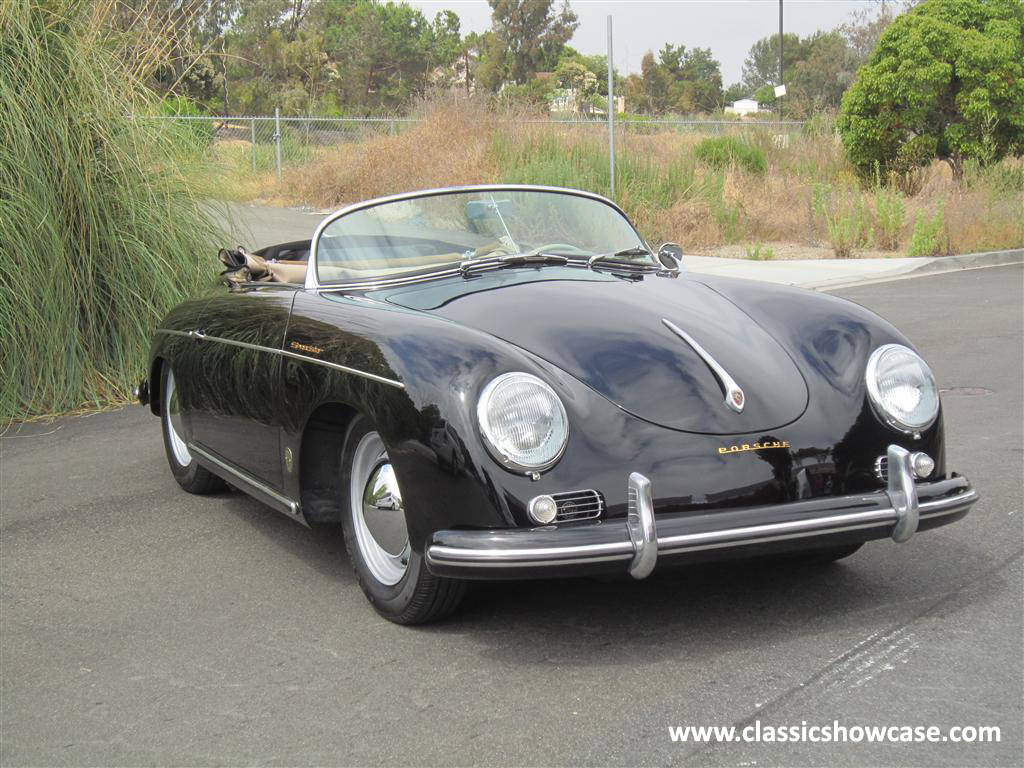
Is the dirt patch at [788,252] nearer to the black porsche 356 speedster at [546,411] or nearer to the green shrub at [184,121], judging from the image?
the green shrub at [184,121]

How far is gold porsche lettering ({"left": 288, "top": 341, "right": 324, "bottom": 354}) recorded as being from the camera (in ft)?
13.1

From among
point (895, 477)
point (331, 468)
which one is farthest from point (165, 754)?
point (895, 477)

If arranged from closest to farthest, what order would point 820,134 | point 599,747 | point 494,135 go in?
→ point 599,747 → point 494,135 → point 820,134

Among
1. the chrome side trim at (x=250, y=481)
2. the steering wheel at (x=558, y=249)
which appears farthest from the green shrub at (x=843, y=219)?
the chrome side trim at (x=250, y=481)

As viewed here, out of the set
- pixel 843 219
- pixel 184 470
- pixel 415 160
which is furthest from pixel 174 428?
pixel 415 160

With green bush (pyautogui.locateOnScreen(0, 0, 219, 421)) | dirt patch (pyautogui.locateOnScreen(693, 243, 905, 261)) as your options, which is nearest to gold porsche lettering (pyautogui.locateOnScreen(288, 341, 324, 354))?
green bush (pyautogui.locateOnScreen(0, 0, 219, 421))

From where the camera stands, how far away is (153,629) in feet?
12.4

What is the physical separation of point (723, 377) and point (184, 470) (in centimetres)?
303

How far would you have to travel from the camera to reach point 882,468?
3555mm

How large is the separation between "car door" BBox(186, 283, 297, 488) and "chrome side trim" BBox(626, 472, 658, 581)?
158cm

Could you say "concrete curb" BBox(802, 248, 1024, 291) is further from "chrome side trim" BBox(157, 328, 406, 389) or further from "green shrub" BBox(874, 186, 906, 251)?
"chrome side trim" BBox(157, 328, 406, 389)

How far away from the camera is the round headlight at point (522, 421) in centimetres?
327

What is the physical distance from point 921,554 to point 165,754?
8.66 ft

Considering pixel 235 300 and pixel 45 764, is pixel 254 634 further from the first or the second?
pixel 235 300
